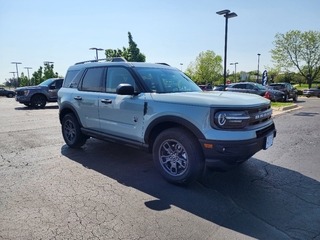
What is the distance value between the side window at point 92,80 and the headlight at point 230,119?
100 inches

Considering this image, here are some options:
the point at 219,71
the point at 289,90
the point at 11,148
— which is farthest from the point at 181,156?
the point at 219,71

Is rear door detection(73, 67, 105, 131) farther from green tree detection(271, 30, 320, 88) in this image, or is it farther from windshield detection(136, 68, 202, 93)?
green tree detection(271, 30, 320, 88)

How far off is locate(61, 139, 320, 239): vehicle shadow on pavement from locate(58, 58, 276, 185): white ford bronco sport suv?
1.10 feet

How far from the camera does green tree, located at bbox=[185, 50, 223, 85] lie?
63312 millimetres

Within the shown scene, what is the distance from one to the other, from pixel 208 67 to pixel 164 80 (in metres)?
62.1

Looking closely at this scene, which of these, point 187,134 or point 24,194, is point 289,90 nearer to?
point 187,134

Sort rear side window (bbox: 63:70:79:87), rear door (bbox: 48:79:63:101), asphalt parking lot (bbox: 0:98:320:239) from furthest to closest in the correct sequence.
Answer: rear door (bbox: 48:79:63:101) → rear side window (bbox: 63:70:79:87) → asphalt parking lot (bbox: 0:98:320:239)

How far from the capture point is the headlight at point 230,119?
293cm

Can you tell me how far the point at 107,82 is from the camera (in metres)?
4.40

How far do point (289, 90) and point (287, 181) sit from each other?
751 inches

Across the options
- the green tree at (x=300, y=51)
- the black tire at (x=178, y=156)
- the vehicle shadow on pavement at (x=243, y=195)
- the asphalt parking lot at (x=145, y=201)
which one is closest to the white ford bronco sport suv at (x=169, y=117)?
the black tire at (x=178, y=156)

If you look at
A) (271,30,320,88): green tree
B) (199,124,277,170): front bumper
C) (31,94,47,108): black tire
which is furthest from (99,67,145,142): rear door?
(271,30,320,88): green tree

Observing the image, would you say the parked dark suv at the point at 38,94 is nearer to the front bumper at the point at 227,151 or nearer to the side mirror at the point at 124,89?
the side mirror at the point at 124,89

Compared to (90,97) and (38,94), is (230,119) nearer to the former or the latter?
(90,97)
